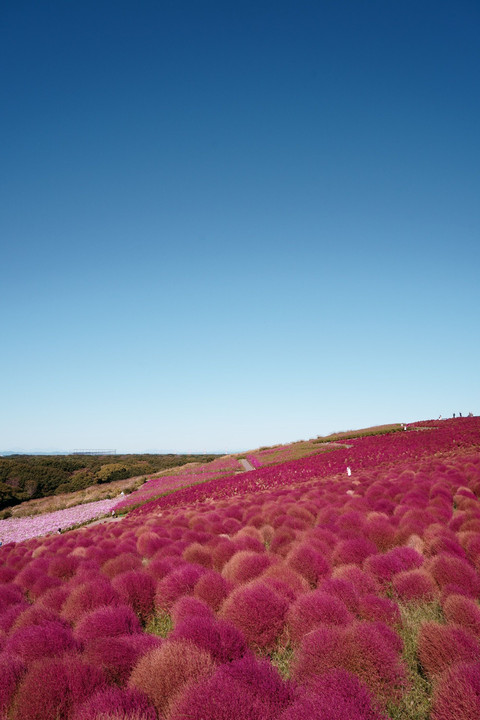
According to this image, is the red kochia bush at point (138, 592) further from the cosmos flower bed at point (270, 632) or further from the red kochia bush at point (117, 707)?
the red kochia bush at point (117, 707)

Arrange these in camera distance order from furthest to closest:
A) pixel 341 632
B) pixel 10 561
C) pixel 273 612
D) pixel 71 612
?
1. pixel 10 561
2. pixel 71 612
3. pixel 273 612
4. pixel 341 632

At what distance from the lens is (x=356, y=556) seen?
4.54 m

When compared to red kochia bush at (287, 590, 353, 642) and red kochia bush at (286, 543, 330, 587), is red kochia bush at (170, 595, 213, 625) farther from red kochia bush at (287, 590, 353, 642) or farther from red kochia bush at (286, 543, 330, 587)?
red kochia bush at (286, 543, 330, 587)

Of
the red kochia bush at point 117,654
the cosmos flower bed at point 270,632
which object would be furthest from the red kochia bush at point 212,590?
the red kochia bush at point 117,654

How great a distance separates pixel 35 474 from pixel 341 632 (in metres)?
57.3

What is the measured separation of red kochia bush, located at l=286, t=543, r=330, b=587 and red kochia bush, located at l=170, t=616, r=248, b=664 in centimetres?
168

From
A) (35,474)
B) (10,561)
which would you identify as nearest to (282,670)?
(10,561)

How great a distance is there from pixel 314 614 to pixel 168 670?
133 centimetres

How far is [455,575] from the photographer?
3.68 m

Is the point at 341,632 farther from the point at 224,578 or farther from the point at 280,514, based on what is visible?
the point at 280,514

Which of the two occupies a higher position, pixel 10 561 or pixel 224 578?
pixel 224 578

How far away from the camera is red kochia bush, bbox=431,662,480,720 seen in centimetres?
192

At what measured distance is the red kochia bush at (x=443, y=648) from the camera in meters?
A: 2.47

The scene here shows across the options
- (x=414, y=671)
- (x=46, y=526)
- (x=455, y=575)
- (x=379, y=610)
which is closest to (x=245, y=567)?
(x=379, y=610)
